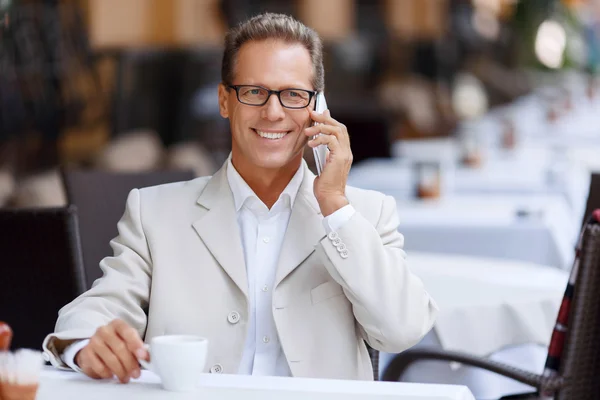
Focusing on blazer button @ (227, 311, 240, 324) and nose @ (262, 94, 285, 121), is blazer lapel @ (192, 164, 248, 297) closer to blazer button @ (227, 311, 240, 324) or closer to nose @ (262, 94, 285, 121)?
blazer button @ (227, 311, 240, 324)

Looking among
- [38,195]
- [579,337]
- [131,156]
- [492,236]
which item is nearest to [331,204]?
[579,337]

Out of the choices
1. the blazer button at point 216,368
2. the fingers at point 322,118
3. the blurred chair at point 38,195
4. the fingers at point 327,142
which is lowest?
the blurred chair at point 38,195

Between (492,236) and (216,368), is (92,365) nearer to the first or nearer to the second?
(216,368)

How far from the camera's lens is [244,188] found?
219cm

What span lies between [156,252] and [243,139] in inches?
10.7

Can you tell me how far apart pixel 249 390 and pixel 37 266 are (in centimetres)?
105

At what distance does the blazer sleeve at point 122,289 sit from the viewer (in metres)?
2.01

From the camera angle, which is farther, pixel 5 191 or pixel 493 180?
pixel 493 180

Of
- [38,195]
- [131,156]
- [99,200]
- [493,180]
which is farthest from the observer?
[131,156]

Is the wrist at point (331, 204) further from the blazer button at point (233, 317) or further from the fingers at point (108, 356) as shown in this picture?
the fingers at point (108, 356)

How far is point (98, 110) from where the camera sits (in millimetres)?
10172

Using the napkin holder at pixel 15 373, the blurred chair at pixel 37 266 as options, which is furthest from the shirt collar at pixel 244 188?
the napkin holder at pixel 15 373

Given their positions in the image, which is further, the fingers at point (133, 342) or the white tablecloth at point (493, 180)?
the white tablecloth at point (493, 180)

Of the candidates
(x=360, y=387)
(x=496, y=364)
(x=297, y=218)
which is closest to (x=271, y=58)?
(x=297, y=218)
